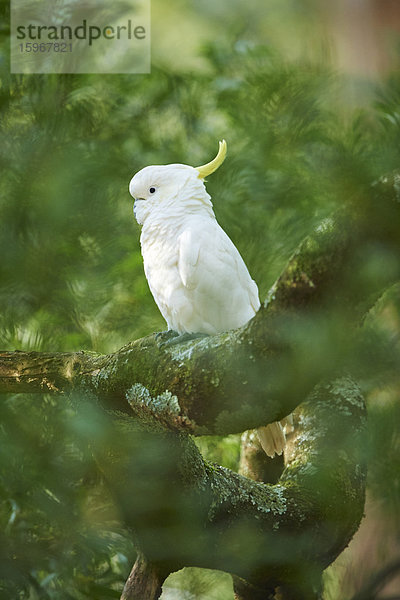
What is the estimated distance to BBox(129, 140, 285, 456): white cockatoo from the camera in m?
→ 1.46

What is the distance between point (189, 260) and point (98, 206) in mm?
742

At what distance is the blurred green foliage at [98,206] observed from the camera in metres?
0.44

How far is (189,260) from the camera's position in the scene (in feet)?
4.80

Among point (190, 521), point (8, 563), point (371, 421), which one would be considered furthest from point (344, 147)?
point (190, 521)

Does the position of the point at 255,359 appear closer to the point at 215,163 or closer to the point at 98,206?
the point at 98,206

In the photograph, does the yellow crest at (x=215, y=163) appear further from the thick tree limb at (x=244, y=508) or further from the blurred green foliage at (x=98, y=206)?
the thick tree limb at (x=244, y=508)

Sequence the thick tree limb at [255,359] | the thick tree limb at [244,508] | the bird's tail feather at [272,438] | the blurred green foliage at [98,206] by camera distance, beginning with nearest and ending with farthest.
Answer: the blurred green foliage at [98,206] < the thick tree limb at [255,359] < the thick tree limb at [244,508] < the bird's tail feather at [272,438]

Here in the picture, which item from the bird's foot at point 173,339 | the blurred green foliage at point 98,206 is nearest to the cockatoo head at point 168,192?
the blurred green foliage at point 98,206

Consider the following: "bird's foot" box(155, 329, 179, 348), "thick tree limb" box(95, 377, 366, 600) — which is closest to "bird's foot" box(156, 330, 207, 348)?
"bird's foot" box(155, 329, 179, 348)

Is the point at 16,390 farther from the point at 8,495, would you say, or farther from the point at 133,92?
the point at 133,92

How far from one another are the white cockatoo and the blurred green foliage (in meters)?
0.17

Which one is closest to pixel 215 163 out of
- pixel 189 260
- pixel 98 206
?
pixel 189 260

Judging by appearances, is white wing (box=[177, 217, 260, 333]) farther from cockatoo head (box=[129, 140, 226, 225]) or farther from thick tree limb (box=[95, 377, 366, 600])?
thick tree limb (box=[95, 377, 366, 600])

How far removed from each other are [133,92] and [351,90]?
965 mm
